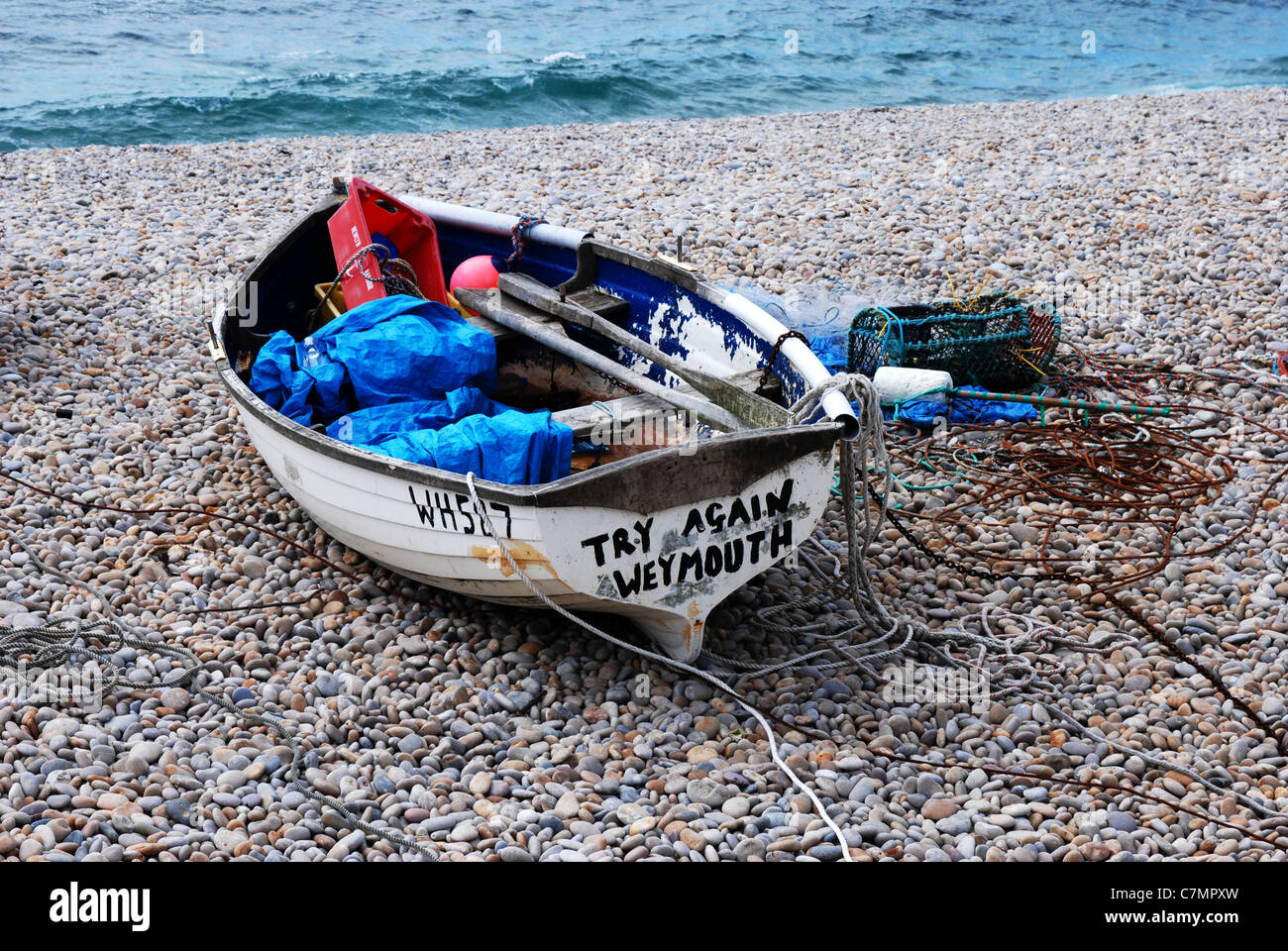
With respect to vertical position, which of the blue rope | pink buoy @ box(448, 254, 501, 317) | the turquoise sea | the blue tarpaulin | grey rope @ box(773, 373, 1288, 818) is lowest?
grey rope @ box(773, 373, 1288, 818)

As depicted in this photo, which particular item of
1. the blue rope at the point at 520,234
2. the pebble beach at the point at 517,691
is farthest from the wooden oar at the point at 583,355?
the pebble beach at the point at 517,691

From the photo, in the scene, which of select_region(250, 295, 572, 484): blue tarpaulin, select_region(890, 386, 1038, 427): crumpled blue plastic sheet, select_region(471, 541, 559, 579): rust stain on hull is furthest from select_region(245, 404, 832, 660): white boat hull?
select_region(890, 386, 1038, 427): crumpled blue plastic sheet

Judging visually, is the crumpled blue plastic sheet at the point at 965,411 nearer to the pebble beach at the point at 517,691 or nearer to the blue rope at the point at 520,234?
the pebble beach at the point at 517,691

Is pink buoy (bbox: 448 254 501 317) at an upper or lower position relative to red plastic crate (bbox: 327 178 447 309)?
lower

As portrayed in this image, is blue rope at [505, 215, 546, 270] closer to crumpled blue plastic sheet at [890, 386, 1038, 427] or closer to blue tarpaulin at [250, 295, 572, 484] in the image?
blue tarpaulin at [250, 295, 572, 484]

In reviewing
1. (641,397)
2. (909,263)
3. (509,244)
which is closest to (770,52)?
(909,263)

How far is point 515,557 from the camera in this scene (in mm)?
3951

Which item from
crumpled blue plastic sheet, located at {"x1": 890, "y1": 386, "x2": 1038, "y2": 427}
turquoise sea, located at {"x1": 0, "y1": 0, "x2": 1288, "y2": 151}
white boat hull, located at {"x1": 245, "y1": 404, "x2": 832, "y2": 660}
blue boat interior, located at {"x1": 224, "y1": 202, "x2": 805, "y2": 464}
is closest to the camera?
white boat hull, located at {"x1": 245, "y1": 404, "x2": 832, "y2": 660}

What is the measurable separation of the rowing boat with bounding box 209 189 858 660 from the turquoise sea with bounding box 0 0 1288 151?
13461mm

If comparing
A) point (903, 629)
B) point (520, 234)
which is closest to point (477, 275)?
point (520, 234)

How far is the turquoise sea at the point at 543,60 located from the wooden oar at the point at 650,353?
13.5 m

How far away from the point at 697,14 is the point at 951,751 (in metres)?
31.5

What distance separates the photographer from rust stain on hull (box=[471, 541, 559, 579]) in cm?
388

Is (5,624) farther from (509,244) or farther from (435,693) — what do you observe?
(509,244)
